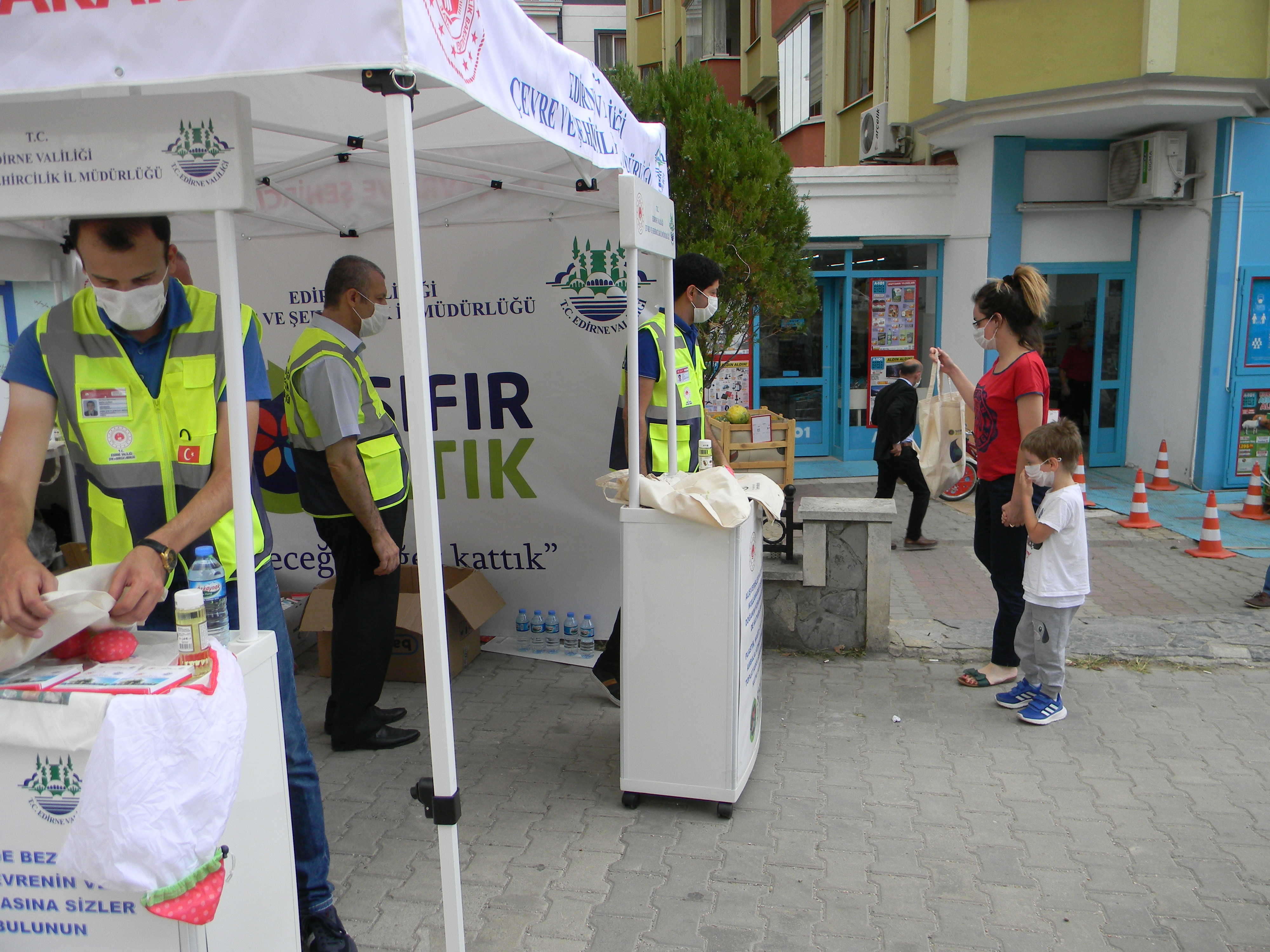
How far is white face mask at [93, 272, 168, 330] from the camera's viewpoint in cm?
206

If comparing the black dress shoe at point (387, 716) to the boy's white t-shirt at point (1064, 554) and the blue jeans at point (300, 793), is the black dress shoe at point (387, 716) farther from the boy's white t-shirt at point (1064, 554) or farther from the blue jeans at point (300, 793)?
the boy's white t-shirt at point (1064, 554)

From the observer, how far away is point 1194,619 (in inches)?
223

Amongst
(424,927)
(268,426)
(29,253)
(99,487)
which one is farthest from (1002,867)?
(29,253)

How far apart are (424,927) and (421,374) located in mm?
1774

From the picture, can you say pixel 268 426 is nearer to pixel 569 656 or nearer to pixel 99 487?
pixel 569 656

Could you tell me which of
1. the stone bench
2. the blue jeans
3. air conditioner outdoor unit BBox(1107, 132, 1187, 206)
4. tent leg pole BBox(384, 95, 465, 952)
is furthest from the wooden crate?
tent leg pole BBox(384, 95, 465, 952)

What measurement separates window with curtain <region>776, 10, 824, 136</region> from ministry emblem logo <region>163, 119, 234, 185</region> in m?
13.5

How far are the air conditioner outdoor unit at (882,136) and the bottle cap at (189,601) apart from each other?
1117cm

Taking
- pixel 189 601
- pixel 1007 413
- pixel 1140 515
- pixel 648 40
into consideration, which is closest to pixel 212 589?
pixel 189 601

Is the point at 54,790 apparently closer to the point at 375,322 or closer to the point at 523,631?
the point at 375,322

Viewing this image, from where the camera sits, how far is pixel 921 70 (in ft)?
34.8

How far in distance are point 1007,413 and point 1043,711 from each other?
1.39 m

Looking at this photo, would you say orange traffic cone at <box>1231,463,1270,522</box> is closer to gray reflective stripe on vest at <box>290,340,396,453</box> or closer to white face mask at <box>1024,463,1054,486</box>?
white face mask at <box>1024,463,1054,486</box>

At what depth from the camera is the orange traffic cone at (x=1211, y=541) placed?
7.35 meters
